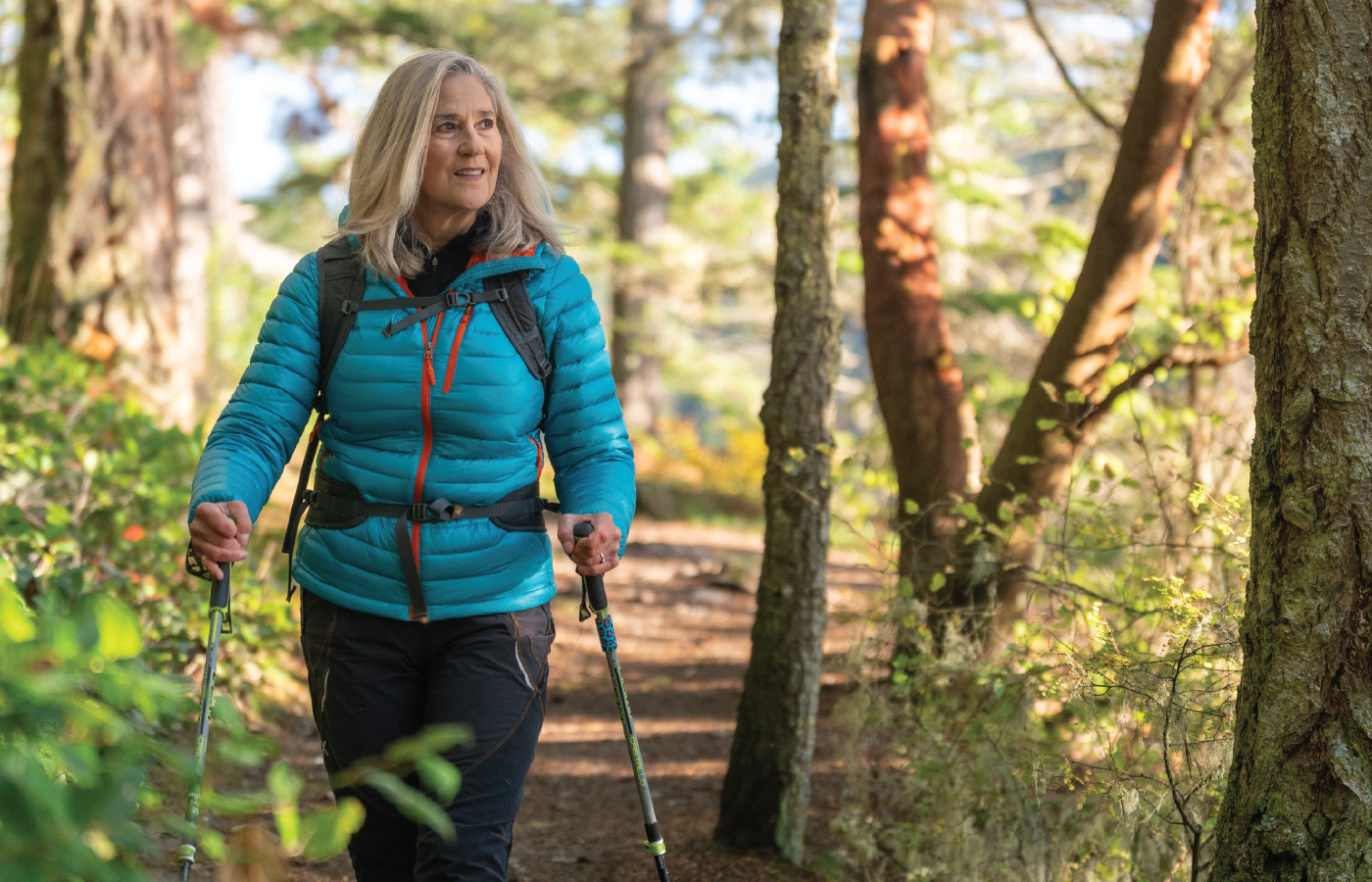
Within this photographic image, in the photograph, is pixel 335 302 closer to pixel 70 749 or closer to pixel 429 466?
pixel 429 466

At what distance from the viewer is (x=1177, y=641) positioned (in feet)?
9.62

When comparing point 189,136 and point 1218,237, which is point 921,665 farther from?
point 189,136

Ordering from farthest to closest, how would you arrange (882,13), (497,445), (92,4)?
1. (92,4)
2. (882,13)
3. (497,445)

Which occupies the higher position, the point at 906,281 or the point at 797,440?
the point at 906,281

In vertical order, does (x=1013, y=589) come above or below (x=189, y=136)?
below

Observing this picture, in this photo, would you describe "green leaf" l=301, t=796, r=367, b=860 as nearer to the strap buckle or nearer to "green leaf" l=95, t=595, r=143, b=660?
"green leaf" l=95, t=595, r=143, b=660

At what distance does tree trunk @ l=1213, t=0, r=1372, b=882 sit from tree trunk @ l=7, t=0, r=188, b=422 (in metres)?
6.40

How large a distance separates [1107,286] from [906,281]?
0.98 m

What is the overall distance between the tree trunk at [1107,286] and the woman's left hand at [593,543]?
7.10ft

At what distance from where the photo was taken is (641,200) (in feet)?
52.3

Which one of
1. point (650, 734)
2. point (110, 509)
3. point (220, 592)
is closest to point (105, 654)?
point (220, 592)

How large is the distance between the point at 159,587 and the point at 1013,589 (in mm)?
3561

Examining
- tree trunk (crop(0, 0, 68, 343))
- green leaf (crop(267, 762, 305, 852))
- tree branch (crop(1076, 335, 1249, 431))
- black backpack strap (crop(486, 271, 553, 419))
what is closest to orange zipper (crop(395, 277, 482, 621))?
black backpack strap (crop(486, 271, 553, 419))

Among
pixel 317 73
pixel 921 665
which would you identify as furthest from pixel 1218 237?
pixel 317 73
